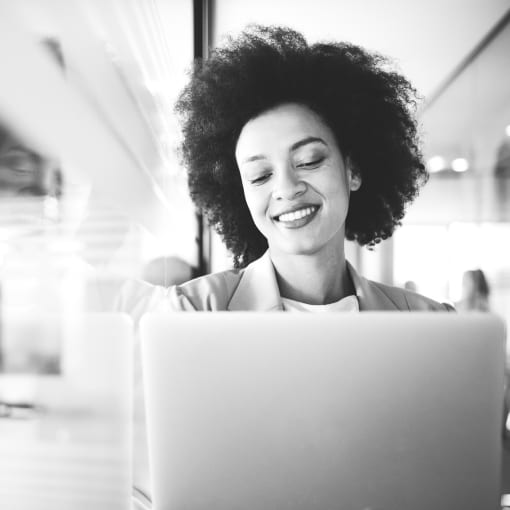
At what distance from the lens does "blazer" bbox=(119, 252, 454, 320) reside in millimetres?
1336

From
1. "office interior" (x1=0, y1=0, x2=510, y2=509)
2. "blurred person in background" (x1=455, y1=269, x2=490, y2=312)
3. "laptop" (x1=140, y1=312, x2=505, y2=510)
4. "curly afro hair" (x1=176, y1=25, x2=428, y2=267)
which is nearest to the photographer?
"laptop" (x1=140, y1=312, x2=505, y2=510)

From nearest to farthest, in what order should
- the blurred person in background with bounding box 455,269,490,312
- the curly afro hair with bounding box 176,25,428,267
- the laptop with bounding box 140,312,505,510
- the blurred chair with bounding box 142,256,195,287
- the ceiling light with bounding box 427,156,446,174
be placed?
the laptop with bounding box 140,312,505,510 → the curly afro hair with bounding box 176,25,428,267 → the blurred chair with bounding box 142,256,195,287 → the blurred person in background with bounding box 455,269,490,312 → the ceiling light with bounding box 427,156,446,174

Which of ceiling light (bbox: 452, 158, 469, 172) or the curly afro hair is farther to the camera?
ceiling light (bbox: 452, 158, 469, 172)

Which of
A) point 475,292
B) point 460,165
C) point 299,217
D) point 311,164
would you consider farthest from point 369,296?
point 460,165

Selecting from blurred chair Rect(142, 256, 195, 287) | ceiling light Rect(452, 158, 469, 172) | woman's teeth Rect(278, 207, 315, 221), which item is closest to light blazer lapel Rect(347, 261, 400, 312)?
woman's teeth Rect(278, 207, 315, 221)

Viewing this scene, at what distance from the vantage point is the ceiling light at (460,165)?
3855mm

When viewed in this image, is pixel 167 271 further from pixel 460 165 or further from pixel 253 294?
pixel 460 165

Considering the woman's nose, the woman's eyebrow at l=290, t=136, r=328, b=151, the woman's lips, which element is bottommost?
the woman's lips

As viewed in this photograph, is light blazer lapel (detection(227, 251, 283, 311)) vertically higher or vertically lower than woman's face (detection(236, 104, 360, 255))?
lower

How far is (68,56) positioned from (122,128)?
48cm

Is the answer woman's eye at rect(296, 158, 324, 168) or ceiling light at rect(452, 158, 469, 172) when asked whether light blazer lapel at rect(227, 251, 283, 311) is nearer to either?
woman's eye at rect(296, 158, 324, 168)

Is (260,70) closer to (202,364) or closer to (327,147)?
(327,147)

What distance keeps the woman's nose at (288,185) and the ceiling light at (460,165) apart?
9.73ft

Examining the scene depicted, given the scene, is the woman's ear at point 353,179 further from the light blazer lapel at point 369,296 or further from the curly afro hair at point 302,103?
the light blazer lapel at point 369,296
